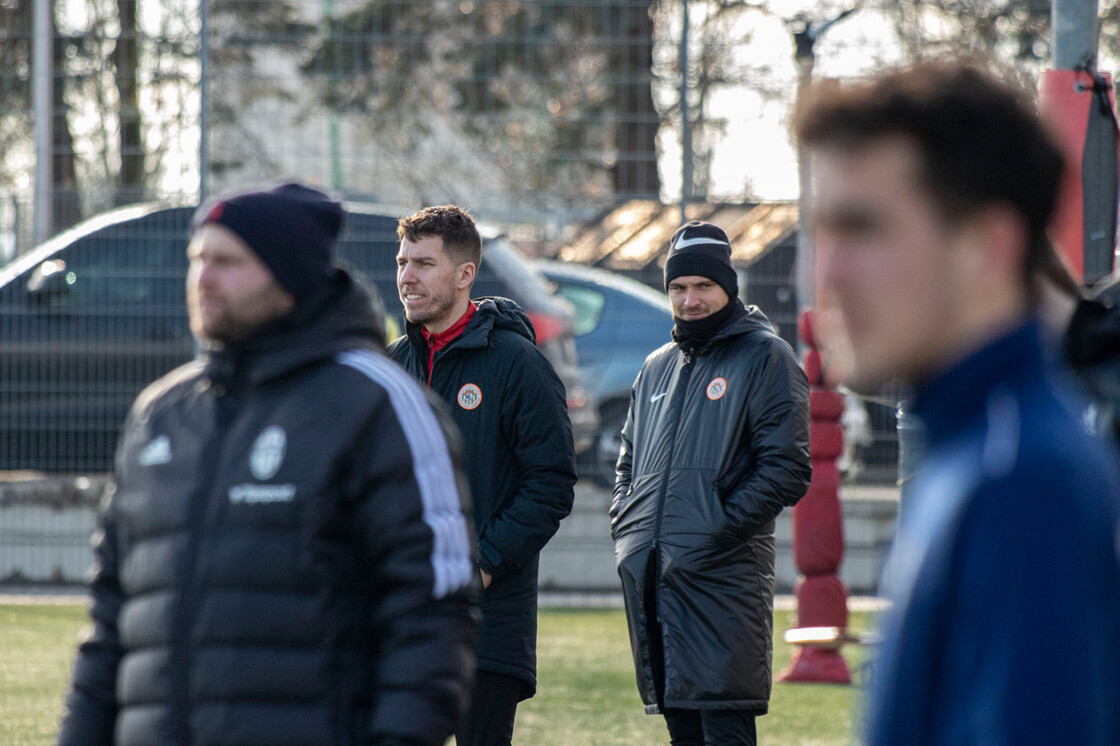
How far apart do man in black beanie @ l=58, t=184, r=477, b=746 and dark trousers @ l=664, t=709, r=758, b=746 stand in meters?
2.56

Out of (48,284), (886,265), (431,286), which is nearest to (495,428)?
(431,286)

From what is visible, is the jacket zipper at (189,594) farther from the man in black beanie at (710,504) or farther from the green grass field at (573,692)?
the green grass field at (573,692)

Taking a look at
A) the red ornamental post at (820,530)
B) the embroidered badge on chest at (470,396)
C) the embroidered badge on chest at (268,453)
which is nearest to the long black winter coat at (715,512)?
the embroidered badge on chest at (470,396)

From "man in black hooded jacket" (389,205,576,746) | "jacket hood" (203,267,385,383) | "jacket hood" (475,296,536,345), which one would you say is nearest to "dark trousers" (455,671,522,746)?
"man in black hooded jacket" (389,205,576,746)

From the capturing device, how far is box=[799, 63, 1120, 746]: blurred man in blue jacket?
1.18m

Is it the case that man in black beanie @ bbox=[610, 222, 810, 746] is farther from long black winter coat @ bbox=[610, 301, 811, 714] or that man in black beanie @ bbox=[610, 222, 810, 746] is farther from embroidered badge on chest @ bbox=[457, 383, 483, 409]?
embroidered badge on chest @ bbox=[457, 383, 483, 409]

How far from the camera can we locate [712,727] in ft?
16.5

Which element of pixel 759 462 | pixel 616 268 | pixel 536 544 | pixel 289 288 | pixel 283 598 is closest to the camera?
pixel 283 598

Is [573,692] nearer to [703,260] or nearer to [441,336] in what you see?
[703,260]

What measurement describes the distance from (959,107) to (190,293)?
1.68m

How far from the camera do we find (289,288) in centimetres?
263

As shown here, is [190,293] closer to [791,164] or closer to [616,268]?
[791,164]

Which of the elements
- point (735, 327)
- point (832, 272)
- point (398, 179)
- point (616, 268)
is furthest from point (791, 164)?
point (832, 272)

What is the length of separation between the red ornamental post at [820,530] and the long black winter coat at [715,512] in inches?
115
